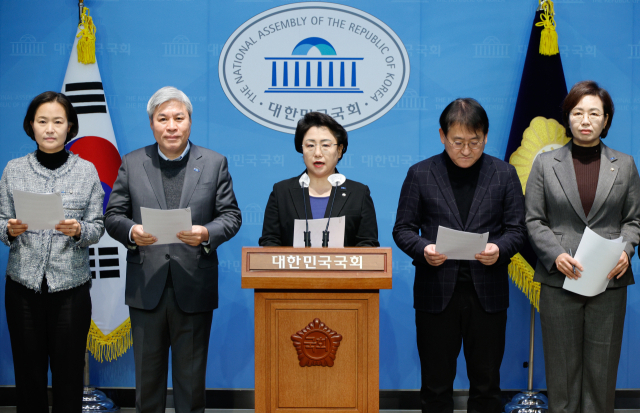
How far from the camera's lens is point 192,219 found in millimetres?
2418

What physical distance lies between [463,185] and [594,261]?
0.63 m

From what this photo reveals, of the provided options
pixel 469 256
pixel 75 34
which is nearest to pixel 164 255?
pixel 469 256

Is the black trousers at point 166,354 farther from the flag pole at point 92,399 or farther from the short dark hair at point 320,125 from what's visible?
the flag pole at point 92,399

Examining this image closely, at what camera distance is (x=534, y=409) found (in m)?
3.32

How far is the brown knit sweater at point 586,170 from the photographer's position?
2.47 m

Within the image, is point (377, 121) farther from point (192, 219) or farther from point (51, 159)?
point (51, 159)

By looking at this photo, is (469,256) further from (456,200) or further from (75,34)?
(75,34)

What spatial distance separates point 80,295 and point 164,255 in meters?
0.50

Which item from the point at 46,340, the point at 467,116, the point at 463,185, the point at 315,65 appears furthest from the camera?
the point at 315,65

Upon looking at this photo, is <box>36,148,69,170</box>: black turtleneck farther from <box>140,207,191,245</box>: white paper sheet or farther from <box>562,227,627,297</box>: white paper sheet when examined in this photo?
<box>562,227,627,297</box>: white paper sheet

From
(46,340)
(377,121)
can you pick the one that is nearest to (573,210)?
(377,121)

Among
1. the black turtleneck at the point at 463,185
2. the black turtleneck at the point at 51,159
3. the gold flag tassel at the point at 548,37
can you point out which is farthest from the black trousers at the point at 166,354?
the gold flag tassel at the point at 548,37

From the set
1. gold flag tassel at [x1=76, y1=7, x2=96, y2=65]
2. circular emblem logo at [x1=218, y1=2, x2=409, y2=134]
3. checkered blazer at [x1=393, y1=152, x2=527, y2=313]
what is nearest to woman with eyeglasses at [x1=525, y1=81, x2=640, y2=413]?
checkered blazer at [x1=393, y1=152, x2=527, y2=313]

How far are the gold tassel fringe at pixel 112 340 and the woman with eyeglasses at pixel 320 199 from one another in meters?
1.33
